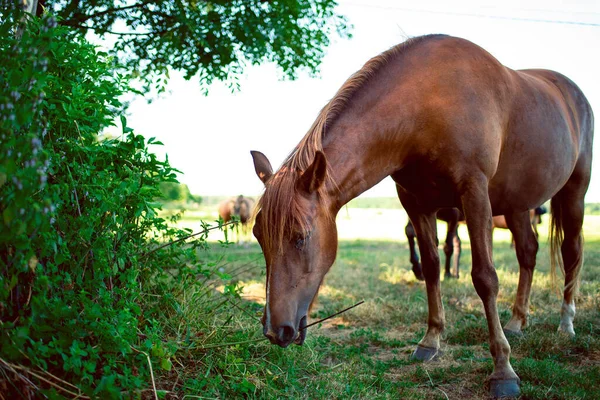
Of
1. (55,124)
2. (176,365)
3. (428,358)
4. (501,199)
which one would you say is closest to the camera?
(55,124)

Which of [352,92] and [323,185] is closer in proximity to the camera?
[323,185]

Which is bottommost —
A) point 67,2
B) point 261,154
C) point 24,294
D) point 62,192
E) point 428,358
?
point 428,358

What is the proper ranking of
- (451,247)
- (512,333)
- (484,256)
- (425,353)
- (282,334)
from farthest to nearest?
(451,247)
(512,333)
(425,353)
(484,256)
(282,334)

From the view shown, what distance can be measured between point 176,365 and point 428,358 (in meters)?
2.09

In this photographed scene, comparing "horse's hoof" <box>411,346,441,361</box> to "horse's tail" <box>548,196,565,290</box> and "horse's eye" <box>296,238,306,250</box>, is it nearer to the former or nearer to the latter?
"horse's eye" <box>296,238,306,250</box>

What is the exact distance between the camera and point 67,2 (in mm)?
6793

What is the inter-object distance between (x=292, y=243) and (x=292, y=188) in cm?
30

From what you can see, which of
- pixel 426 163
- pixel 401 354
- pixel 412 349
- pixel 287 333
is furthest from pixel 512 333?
pixel 287 333

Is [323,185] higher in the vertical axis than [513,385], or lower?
higher

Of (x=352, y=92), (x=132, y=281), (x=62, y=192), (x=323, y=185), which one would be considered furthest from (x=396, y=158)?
(x=62, y=192)

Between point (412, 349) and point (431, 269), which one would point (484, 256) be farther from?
point (412, 349)

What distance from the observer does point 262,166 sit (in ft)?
9.98

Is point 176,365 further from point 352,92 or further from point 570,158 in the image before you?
point 570,158

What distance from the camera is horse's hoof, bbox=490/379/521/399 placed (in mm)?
3021
